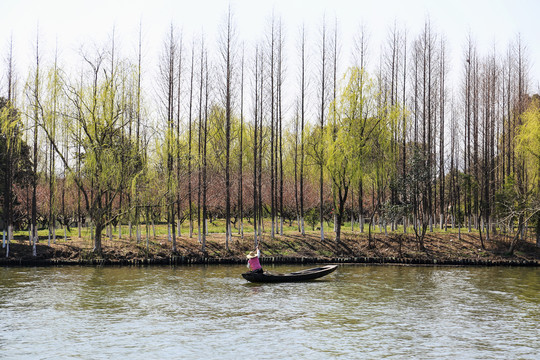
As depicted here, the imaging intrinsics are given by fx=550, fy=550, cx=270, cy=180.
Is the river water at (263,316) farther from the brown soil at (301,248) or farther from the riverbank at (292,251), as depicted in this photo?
the brown soil at (301,248)

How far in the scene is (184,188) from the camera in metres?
41.3

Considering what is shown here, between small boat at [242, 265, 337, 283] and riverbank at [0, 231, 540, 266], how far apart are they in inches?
298

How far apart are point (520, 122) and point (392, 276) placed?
68.6 ft

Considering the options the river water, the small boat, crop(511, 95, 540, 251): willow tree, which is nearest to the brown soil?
crop(511, 95, 540, 251): willow tree

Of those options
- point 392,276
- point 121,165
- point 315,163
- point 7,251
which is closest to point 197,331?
point 392,276

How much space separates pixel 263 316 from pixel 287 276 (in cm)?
773

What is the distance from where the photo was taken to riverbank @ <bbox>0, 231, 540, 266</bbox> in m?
33.7

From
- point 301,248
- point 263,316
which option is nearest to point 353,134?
point 301,248

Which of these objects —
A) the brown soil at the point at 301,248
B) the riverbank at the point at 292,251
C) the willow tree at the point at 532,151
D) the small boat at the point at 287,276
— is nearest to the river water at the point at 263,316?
the small boat at the point at 287,276

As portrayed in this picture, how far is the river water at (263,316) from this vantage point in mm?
14484

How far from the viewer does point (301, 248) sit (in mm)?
37094

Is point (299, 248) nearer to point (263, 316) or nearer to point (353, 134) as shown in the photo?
point (353, 134)

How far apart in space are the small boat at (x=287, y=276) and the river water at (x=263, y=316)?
37 cm

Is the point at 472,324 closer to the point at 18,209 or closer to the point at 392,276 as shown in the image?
the point at 392,276
